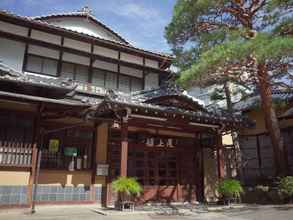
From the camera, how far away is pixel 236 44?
1019 centimetres

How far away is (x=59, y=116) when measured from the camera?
11.3 m

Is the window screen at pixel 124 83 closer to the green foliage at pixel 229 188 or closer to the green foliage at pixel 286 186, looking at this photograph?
the green foliage at pixel 229 188

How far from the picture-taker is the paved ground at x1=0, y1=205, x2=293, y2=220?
9.18m

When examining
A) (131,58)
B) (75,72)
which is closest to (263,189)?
(131,58)

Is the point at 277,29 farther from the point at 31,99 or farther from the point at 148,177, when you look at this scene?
the point at 31,99

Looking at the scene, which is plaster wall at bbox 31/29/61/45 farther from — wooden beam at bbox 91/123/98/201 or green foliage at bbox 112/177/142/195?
green foliage at bbox 112/177/142/195

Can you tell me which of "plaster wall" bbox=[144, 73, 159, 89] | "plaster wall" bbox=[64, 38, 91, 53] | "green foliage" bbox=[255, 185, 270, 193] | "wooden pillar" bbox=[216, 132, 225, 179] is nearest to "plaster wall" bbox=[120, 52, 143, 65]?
"plaster wall" bbox=[144, 73, 159, 89]

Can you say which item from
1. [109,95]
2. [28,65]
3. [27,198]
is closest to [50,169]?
[27,198]

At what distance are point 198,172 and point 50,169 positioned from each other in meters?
7.75

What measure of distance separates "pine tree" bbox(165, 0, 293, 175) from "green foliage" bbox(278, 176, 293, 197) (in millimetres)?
693

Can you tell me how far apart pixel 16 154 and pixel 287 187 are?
35.3 feet

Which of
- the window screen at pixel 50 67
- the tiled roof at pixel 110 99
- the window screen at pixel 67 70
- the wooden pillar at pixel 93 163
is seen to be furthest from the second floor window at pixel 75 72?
the wooden pillar at pixel 93 163

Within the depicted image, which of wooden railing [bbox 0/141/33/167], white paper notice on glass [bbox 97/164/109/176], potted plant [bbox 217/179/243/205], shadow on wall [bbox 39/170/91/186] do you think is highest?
wooden railing [bbox 0/141/33/167]

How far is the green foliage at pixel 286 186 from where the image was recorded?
38.9 ft
